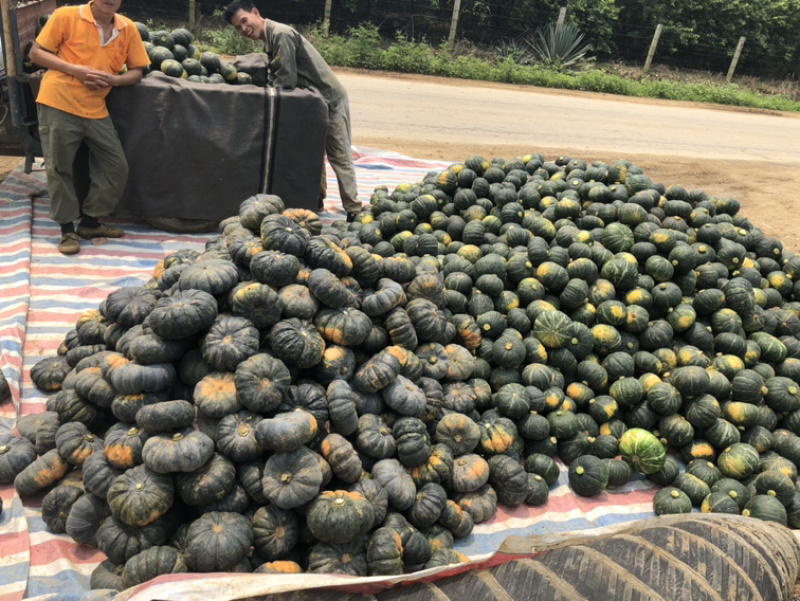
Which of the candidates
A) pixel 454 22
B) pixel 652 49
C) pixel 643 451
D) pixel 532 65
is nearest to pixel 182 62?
pixel 643 451

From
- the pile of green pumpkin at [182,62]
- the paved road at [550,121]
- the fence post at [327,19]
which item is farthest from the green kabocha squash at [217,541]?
the fence post at [327,19]

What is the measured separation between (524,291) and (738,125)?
18542 mm

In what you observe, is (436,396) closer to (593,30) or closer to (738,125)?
(738,125)

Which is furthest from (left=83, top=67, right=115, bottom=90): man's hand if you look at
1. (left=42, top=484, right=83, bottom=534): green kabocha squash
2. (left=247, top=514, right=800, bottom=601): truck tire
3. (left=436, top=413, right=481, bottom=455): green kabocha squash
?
(left=247, top=514, right=800, bottom=601): truck tire

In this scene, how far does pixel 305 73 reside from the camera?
7.56m

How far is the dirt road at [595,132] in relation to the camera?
39.6 ft

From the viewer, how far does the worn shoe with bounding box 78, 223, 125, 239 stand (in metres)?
6.96

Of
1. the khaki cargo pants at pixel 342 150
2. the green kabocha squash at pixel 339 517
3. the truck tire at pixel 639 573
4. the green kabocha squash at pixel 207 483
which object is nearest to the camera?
the truck tire at pixel 639 573

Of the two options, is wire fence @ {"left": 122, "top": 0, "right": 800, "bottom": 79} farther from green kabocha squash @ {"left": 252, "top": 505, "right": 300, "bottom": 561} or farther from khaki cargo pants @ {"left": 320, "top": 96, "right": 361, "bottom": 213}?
green kabocha squash @ {"left": 252, "top": 505, "right": 300, "bottom": 561}

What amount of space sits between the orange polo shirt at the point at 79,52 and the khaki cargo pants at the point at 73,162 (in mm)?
119

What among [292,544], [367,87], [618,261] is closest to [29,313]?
[292,544]

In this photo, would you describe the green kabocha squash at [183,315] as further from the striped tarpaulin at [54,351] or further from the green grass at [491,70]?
the green grass at [491,70]

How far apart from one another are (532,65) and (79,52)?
65.2 feet

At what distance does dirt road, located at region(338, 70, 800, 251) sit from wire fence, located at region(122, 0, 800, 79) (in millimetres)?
4913
